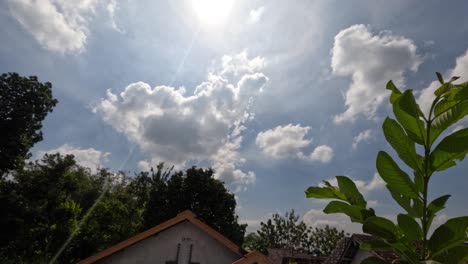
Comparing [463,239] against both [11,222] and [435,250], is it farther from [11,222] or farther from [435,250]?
[11,222]

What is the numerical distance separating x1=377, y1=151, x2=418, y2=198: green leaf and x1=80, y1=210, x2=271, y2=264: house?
44.0 ft

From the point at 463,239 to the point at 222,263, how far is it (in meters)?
13.9

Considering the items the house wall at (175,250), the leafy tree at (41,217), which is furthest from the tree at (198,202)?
the house wall at (175,250)

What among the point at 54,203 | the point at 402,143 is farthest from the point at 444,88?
the point at 54,203

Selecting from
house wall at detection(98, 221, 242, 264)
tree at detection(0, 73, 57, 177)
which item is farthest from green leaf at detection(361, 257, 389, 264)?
tree at detection(0, 73, 57, 177)

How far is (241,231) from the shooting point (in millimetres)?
31922

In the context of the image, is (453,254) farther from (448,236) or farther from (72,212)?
(72,212)

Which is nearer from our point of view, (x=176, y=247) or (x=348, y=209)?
(x=348, y=209)

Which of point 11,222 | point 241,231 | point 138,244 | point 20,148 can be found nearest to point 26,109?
point 20,148

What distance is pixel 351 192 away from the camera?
2.99ft

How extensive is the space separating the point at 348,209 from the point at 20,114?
34.3 m

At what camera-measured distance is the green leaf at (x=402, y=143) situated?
843 millimetres

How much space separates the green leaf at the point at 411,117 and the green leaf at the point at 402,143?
16 millimetres

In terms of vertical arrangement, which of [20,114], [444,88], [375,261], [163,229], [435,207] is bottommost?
[375,261]
